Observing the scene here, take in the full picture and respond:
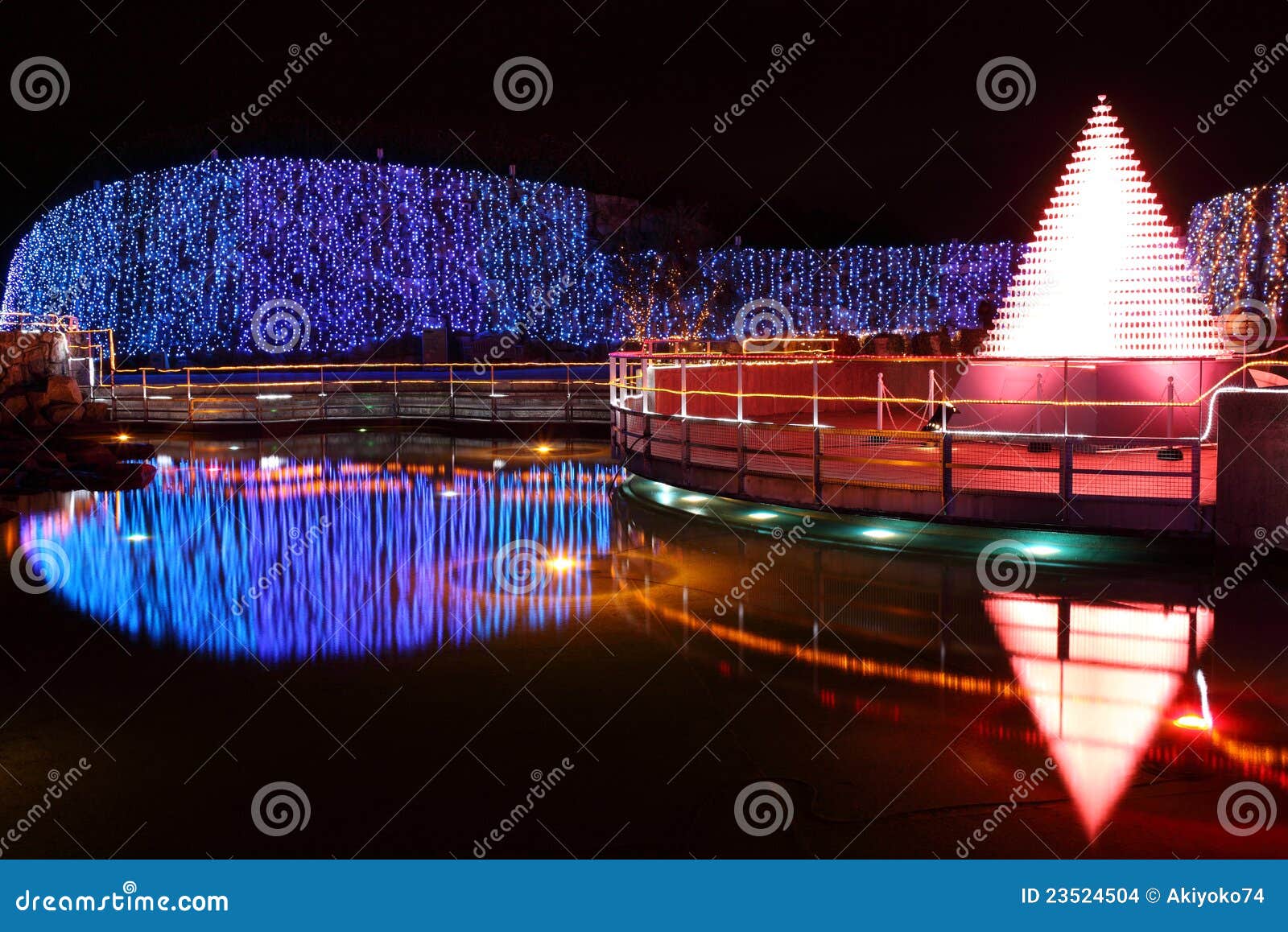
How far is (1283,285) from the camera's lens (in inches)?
1080

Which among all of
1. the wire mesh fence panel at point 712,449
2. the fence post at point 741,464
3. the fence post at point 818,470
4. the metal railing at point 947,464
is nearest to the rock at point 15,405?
the metal railing at point 947,464

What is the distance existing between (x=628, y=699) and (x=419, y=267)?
1765 inches

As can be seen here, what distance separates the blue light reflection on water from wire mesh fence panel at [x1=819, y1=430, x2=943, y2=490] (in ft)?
7.81

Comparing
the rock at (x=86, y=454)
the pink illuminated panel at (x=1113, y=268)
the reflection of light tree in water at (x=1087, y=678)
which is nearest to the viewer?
the reflection of light tree in water at (x=1087, y=678)

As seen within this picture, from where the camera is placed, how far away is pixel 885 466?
12.7 metres

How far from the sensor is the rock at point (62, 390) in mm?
22766

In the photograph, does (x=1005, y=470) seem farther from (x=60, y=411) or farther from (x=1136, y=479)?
(x=60, y=411)

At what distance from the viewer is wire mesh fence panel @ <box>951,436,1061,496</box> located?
10805 mm

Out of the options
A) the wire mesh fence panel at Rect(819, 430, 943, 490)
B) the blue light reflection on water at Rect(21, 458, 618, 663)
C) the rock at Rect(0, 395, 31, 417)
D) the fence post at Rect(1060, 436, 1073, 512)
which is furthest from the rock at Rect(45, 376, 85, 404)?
the fence post at Rect(1060, 436, 1073, 512)

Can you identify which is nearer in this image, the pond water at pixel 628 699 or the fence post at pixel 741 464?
the pond water at pixel 628 699

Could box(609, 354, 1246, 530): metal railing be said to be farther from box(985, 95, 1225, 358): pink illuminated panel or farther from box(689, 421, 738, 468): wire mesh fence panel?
box(985, 95, 1225, 358): pink illuminated panel

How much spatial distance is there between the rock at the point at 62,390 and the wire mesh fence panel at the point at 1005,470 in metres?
17.2

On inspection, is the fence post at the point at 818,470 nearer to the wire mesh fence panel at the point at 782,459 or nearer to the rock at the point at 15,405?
the wire mesh fence panel at the point at 782,459

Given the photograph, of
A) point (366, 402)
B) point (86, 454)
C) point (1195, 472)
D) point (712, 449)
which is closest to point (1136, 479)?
point (1195, 472)
